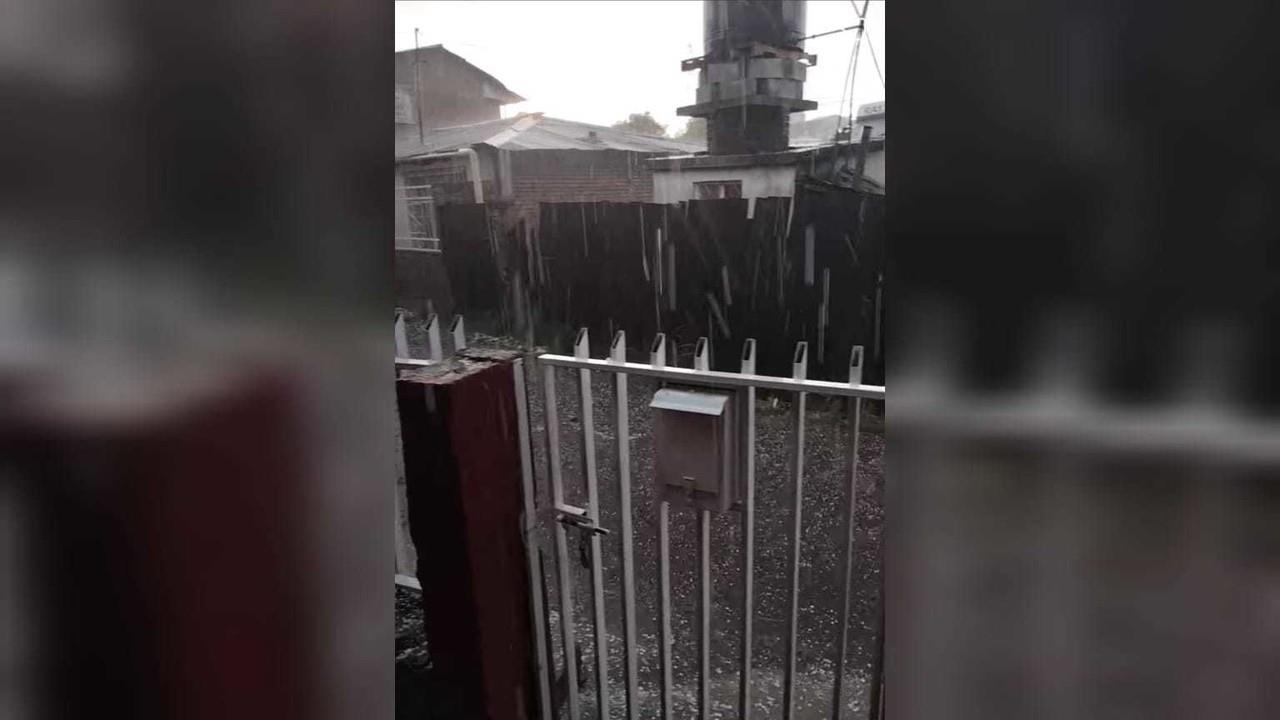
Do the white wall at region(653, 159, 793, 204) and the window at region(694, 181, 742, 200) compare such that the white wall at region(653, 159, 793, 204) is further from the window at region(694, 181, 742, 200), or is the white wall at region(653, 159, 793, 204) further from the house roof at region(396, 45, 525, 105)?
the house roof at region(396, 45, 525, 105)

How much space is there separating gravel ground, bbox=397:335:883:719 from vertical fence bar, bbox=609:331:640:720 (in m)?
0.01

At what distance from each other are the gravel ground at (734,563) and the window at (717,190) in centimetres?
33

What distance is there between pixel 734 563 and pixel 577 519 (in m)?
0.31

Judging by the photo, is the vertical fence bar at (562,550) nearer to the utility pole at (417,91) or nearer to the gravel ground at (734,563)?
the gravel ground at (734,563)

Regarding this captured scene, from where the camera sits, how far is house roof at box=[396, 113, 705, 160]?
1276mm

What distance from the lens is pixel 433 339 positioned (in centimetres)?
127

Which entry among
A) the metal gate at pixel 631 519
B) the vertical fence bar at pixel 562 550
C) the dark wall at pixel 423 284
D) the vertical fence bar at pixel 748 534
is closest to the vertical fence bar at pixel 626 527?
the metal gate at pixel 631 519

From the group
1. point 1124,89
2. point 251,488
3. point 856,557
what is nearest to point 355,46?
point 251,488

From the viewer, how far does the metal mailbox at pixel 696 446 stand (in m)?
1.19

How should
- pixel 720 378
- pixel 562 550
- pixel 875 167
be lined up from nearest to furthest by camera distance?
1. pixel 875 167
2. pixel 720 378
3. pixel 562 550

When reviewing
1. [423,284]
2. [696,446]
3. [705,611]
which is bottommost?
[705,611]

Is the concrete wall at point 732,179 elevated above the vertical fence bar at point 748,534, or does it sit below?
above

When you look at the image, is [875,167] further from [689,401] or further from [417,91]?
[417,91]

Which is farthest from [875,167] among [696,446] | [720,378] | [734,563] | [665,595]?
[665,595]
